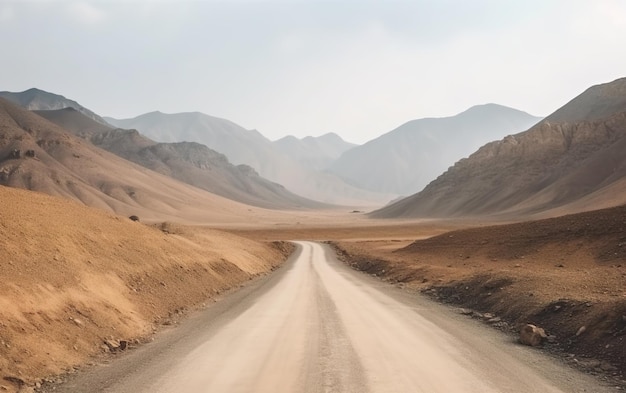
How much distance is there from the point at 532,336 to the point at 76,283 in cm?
1235

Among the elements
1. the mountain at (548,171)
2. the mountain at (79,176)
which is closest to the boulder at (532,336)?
the mountain at (548,171)

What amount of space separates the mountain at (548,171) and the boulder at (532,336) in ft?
296

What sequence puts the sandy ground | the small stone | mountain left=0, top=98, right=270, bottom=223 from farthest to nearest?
mountain left=0, top=98, right=270, bottom=223, the small stone, the sandy ground

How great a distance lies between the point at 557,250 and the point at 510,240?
634cm

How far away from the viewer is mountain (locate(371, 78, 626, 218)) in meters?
118

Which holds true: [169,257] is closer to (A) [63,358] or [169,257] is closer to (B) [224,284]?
(B) [224,284]

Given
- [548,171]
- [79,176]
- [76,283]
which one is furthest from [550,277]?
[79,176]

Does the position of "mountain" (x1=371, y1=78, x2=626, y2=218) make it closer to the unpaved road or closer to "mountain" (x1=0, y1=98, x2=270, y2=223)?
"mountain" (x1=0, y1=98, x2=270, y2=223)

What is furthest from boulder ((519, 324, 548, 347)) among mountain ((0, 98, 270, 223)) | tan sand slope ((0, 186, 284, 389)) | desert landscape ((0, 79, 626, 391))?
mountain ((0, 98, 270, 223))

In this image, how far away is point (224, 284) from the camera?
26047 mm

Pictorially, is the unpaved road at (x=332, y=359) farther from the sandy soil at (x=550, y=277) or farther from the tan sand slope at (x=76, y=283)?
the sandy soil at (x=550, y=277)

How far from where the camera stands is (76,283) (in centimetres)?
1405

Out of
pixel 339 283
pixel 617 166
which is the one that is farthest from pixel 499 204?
pixel 339 283

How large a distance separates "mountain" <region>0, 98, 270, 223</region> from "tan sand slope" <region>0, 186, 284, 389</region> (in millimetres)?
119780
